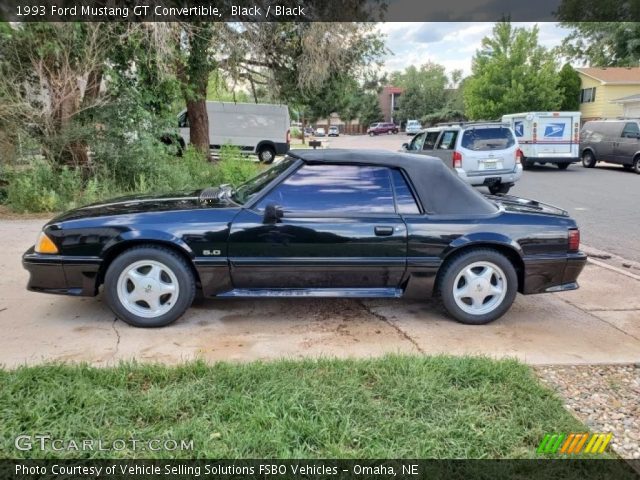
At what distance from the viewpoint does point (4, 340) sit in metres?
3.74

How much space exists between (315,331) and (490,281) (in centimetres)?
155

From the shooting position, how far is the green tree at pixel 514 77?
31.9m

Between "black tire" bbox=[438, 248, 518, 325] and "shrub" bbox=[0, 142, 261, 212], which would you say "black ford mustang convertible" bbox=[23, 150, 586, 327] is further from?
"shrub" bbox=[0, 142, 261, 212]

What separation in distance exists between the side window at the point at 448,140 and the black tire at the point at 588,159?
1134 cm

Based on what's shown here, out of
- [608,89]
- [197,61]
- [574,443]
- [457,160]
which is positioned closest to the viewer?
[574,443]

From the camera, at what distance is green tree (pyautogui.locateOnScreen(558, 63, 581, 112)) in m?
34.8

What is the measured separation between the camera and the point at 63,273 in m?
3.92

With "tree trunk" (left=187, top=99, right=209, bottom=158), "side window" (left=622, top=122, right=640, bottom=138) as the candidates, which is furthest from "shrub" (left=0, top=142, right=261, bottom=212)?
"side window" (left=622, top=122, right=640, bottom=138)

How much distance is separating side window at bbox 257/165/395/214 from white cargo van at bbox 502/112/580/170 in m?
16.2

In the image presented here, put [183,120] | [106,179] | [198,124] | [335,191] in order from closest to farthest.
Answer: [335,191], [106,179], [198,124], [183,120]

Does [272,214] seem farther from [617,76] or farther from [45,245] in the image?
[617,76]

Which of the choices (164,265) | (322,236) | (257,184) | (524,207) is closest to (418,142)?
(524,207)

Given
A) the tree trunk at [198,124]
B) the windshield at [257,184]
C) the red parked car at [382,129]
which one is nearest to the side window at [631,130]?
the tree trunk at [198,124]

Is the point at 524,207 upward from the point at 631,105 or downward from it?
downward
